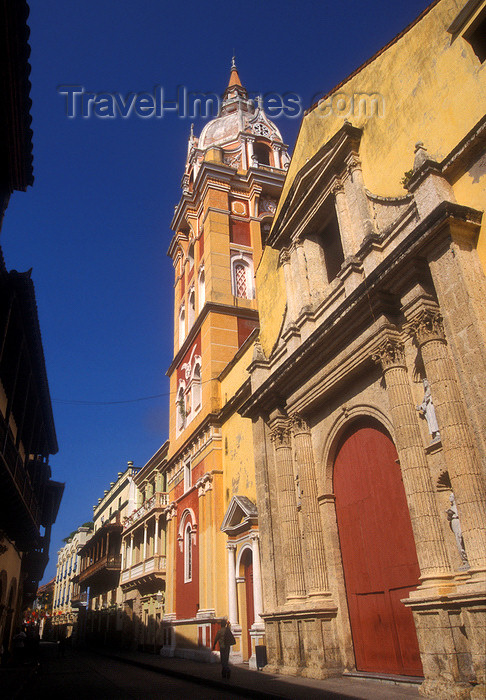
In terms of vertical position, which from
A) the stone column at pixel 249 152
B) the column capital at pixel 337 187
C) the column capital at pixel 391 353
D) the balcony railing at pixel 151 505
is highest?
the stone column at pixel 249 152

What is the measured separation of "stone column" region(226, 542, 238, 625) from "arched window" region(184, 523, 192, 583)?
14.1 feet

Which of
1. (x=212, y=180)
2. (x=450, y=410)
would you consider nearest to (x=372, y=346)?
(x=450, y=410)

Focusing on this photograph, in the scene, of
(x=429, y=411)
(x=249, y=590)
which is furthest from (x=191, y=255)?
(x=429, y=411)

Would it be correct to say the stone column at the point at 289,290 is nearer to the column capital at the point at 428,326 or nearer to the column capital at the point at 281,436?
the column capital at the point at 281,436

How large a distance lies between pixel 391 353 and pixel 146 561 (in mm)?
21680

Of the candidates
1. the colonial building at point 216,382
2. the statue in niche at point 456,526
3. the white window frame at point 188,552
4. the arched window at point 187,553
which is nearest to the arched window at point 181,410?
the colonial building at point 216,382

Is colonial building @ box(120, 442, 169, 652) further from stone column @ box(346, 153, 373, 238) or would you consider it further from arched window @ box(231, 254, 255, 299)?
stone column @ box(346, 153, 373, 238)

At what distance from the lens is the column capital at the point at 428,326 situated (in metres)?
7.69

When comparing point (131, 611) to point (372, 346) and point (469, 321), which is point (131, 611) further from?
point (469, 321)

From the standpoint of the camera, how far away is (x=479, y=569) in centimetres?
604

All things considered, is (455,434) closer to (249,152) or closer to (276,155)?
(249,152)

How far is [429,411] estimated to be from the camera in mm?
7953

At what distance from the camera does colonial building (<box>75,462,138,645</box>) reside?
114ft

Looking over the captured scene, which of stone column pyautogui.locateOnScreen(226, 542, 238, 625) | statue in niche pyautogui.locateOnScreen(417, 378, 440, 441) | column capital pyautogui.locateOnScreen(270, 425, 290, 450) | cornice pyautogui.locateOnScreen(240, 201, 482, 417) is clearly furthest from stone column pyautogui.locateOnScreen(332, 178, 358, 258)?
stone column pyautogui.locateOnScreen(226, 542, 238, 625)
